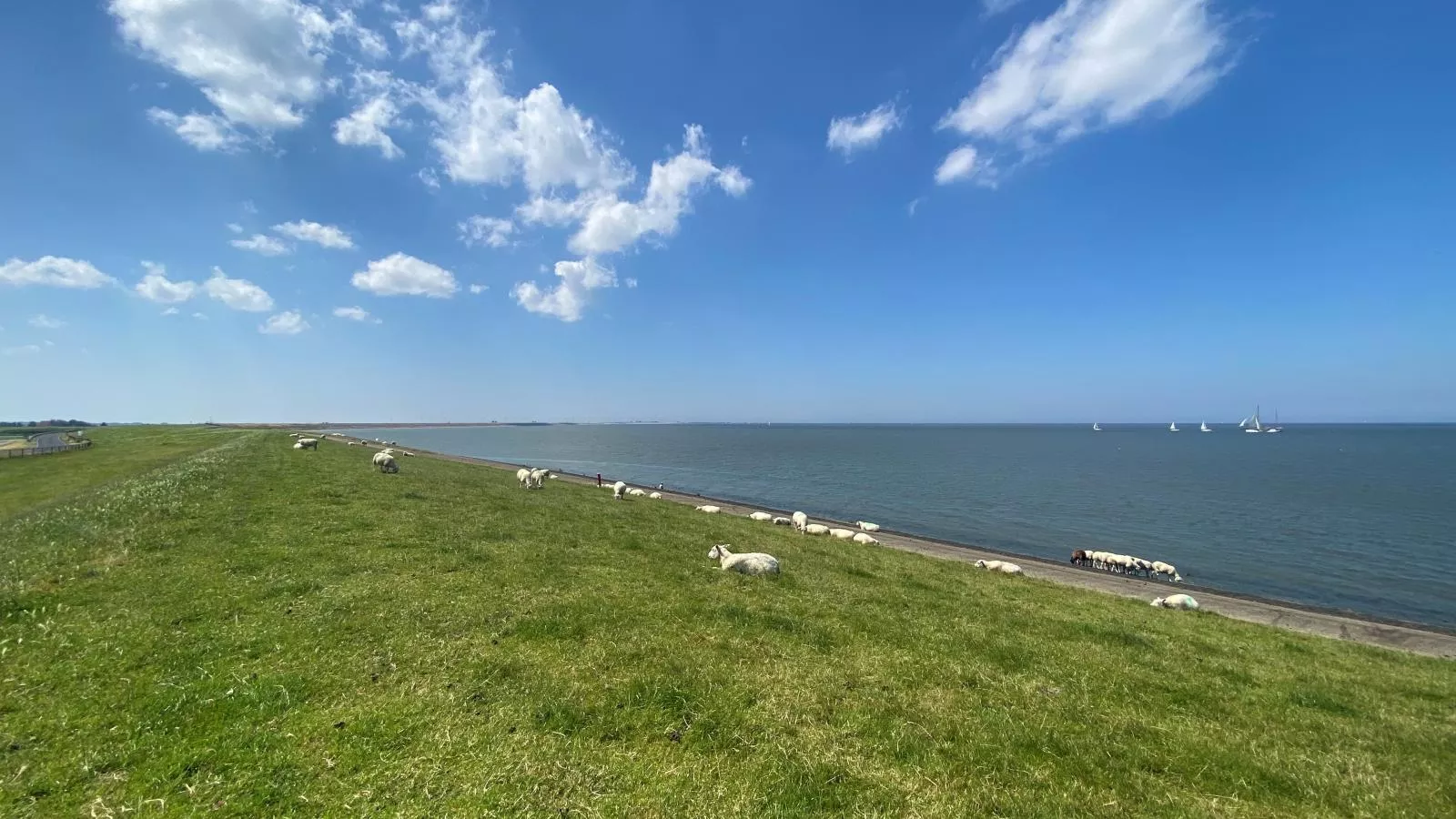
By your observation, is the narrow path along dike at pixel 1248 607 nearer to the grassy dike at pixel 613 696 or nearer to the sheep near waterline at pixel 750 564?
the grassy dike at pixel 613 696

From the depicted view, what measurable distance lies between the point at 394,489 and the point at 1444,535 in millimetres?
84251

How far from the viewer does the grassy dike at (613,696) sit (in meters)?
6.47

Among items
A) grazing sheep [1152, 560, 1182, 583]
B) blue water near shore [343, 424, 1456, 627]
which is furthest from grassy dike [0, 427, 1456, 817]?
blue water near shore [343, 424, 1456, 627]

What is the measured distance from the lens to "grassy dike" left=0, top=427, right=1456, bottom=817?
6.47 metres

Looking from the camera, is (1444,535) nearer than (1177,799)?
No

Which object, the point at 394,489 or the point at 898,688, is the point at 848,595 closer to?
the point at 898,688

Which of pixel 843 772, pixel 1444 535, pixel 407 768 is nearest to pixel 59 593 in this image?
pixel 407 768

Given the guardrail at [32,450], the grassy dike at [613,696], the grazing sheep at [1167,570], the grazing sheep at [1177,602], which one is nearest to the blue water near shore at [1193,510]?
the grazing sheep at [1167,570]

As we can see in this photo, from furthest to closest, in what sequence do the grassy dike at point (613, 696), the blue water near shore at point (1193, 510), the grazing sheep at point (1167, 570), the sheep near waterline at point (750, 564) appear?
the blue water near shore at point (1193, 510) → the grazing sheep at point (1167, 570) → the sheep near waterline at point (750, 564) → the grassy dike at point (613, 696)

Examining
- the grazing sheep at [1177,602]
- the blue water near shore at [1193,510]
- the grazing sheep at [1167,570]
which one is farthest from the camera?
the blue water near shore at [1193,510]

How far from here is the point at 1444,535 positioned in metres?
49.6

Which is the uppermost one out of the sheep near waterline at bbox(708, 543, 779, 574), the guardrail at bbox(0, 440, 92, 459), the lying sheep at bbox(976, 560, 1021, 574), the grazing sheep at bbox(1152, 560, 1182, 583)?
the guardrail at bbox(0, 440, 92, 459)

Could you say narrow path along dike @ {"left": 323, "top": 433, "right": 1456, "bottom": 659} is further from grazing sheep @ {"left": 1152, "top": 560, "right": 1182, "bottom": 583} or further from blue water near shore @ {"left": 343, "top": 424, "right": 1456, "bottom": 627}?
blue water near shore @ {"left": 343, "top": 424, "right": 1456, "bottom": 627}

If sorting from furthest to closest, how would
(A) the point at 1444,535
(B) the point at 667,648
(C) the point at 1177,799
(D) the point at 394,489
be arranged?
(A) the point at 1444,535, (D) the point at 394,489, (B) the point at 667,648, (C) the point at 1177,799
